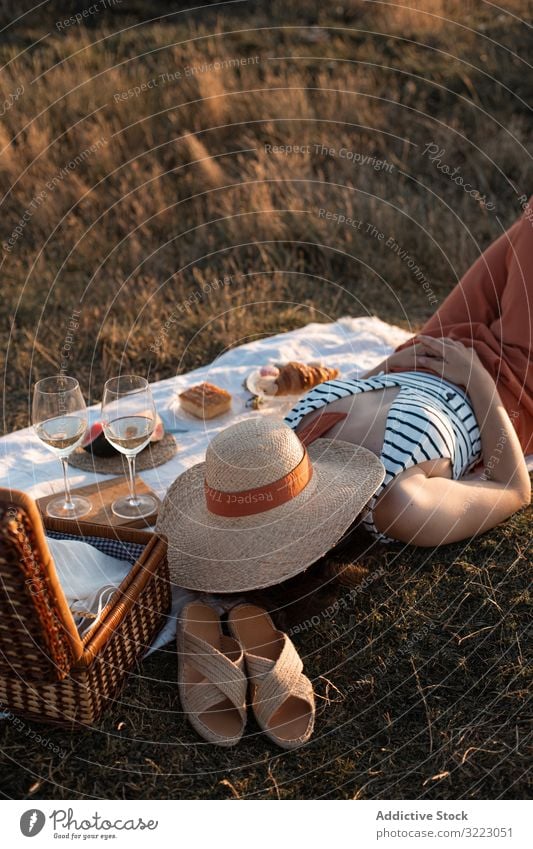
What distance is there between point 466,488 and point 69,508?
4.00ft

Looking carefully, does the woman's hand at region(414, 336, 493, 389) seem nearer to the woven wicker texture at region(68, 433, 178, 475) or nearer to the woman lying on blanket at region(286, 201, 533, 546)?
the woman lying on blanket at region(286, 201, 533, 546)

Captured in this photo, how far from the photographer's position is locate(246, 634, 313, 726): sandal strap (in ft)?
6.95

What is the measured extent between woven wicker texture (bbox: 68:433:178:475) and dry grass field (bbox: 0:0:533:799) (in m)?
0.69

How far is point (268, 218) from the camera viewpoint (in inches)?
205

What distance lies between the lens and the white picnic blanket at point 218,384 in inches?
123

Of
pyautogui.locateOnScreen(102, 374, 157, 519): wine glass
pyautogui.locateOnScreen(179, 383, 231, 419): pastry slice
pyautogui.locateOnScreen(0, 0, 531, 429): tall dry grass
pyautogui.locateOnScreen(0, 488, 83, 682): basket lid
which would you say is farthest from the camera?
pyautogui.locateOnScreen(0, 0, 531, 429): tall dry grass

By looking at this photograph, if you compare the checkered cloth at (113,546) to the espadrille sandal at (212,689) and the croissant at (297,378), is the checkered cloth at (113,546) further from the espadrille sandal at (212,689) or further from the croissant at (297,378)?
the croissant at (297,378)

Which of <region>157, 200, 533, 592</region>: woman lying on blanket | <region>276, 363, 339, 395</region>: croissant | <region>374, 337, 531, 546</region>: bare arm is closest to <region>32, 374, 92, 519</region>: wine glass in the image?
<region>157, 200, 533, 592</region>: woman lying on blanket

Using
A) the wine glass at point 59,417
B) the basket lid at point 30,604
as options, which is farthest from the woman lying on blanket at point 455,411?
the basket lid at point 30,604

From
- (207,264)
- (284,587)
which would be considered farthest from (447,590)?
(207,264)

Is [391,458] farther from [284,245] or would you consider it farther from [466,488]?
[284,245]

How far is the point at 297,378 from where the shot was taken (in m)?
3.47

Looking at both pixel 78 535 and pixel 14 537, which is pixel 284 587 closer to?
pixel 78 535

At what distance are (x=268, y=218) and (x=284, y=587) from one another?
3133 millimetres
